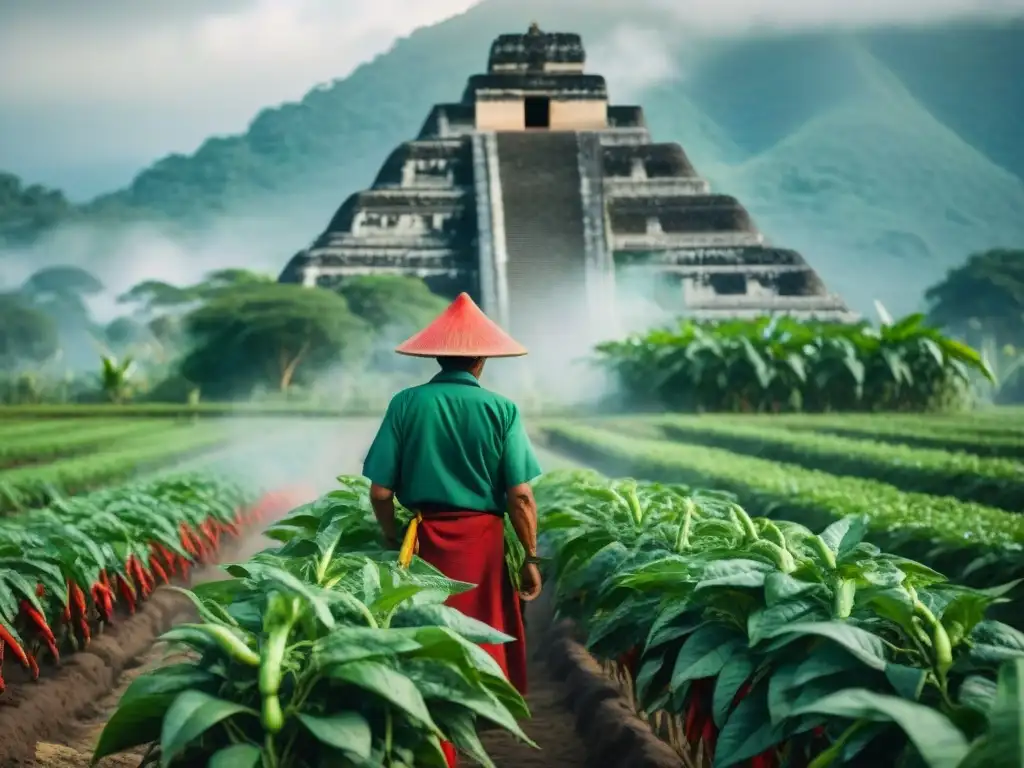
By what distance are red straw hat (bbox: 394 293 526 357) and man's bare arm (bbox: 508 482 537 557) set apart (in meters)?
0.36

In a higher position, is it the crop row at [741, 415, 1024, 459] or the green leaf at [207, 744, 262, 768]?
the green leaf at [207, 744, 262, 768]

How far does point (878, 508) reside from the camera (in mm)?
4887

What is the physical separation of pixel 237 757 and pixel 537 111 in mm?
27489

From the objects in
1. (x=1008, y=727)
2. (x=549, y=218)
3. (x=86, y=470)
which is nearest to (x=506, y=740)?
(x=1008, y=727)

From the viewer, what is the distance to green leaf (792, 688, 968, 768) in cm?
169

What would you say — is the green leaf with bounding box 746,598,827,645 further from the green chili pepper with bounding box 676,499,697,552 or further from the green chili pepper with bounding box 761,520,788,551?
the green chili pepper with bounding box 676,499,697,552

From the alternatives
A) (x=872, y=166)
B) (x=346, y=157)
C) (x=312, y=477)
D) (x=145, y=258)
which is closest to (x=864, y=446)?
(x=312, y=477)

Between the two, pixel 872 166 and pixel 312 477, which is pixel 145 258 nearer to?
pixel 312 477

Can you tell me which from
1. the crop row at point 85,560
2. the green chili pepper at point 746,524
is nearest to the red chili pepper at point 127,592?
the crop row at point 85,560

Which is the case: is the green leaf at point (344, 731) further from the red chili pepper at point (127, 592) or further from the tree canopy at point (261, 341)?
the tree canopy at point (261, 341)

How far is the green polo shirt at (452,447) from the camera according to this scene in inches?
131

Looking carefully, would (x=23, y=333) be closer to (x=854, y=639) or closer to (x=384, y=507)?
(x=384, y=507)

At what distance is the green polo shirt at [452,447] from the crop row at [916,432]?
591 centimetres

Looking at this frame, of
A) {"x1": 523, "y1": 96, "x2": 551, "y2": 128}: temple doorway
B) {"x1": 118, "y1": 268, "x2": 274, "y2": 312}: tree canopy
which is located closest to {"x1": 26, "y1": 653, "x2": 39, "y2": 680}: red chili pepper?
{"x1": 118, "y1": 268, "x2": 274, "y2": 312}: tree canopy
